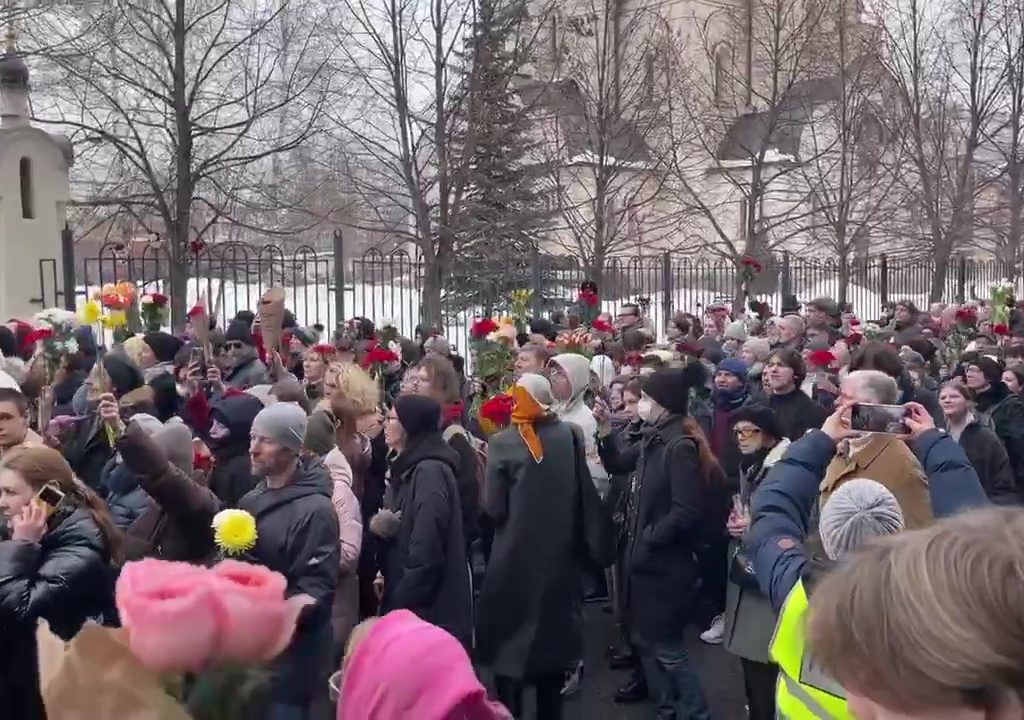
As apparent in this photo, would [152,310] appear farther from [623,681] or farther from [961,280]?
[961,280]

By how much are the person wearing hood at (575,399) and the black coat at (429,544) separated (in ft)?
6.39

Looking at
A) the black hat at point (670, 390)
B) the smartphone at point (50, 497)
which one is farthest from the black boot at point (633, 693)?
the smartphone at point (50, 497)

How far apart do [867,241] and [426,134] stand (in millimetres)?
15854

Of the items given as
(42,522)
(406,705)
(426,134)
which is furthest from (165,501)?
(426,134)

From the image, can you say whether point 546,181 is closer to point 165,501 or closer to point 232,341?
point 232,341

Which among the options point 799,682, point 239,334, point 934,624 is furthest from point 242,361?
point 934,624

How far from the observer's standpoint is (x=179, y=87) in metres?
14.4

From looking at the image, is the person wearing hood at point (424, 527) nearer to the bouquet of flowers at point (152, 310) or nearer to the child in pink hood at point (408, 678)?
the child in pink hood at point (408, 678)

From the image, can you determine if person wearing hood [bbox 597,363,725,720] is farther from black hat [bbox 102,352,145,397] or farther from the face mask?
black hat [bbox 102,352,145,397]

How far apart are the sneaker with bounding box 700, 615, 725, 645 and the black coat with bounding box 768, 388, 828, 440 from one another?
1.41 meters

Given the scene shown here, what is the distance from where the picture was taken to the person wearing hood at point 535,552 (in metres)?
5.25

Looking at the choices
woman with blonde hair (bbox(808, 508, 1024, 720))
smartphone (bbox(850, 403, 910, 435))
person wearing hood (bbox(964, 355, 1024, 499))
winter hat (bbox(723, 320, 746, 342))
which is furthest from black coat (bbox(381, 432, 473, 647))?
winter hat (bbox(723, 320, 746, 342))

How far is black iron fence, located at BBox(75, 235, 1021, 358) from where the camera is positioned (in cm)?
1442

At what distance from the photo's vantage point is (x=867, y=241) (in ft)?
93.4
